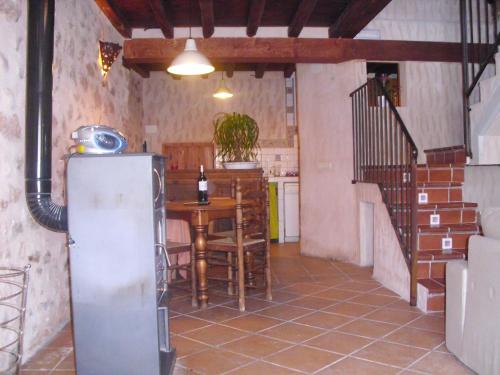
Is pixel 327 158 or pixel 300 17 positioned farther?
pixel 327 158

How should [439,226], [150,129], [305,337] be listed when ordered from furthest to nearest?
[150,129], [439,226], [305,337]

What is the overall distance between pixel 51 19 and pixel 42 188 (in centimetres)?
98

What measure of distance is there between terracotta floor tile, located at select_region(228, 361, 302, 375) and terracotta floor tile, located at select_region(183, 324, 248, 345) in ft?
1.37

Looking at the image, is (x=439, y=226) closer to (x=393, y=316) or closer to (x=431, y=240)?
(x=431, y=240)

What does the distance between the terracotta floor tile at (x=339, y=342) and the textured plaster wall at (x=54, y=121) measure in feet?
5.62

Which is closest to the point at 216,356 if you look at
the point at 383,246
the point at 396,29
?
the point at 383,246

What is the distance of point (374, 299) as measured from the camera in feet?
12.1

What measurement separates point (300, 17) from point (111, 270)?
3592 mm

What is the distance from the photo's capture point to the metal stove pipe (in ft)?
8.23

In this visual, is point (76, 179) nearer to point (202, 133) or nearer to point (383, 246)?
Answer: point (383, 246)

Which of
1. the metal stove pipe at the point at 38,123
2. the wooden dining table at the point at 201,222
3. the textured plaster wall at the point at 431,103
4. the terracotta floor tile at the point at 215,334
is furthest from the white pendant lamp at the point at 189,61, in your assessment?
the textured plaster wall at the point at 431,103

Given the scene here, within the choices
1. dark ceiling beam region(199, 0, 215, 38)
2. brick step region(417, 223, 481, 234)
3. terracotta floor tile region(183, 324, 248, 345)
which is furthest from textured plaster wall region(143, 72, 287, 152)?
terracotta floor tile region(183, 324, 248, 345)

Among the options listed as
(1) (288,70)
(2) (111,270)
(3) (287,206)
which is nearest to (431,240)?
(2) (111,270)

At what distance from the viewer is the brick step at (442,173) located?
4191 millimetres
